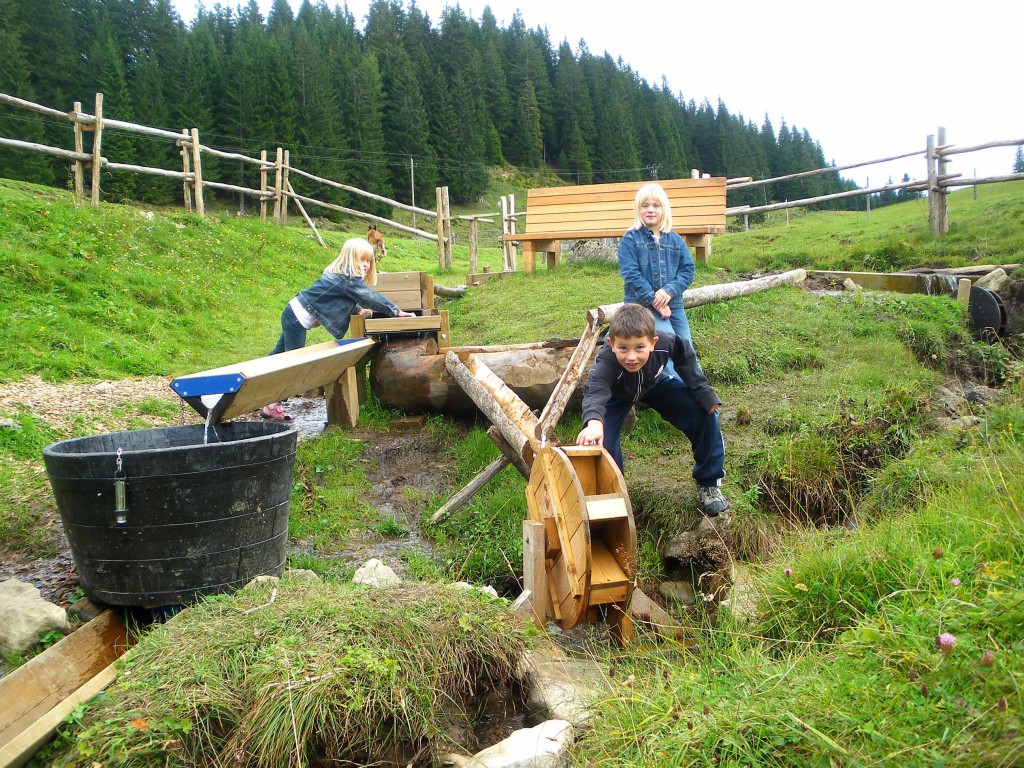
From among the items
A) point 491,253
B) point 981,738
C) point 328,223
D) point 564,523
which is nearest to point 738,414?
point 564,523

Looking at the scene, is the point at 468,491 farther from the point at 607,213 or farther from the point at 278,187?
the point at 278,187

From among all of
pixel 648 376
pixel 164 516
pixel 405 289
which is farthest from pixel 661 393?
pixel 405 289

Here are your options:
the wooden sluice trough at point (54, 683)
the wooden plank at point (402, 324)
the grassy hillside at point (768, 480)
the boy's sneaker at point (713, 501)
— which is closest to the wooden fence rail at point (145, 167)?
the grassy hillside at point (768, 480)

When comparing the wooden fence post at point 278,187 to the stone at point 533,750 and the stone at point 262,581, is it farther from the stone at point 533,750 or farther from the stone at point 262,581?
the stone at point 533,750

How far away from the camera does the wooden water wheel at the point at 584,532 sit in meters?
3.65

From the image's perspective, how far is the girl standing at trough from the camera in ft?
24.1

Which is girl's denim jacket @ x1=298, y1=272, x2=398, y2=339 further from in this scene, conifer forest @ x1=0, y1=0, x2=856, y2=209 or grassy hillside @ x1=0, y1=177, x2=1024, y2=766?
conifer forest @ x1=0, y1=0, x2=856, y2=209

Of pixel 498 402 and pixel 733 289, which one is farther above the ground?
pixel 733 289

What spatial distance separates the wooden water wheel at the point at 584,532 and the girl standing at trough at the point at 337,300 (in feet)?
12.4

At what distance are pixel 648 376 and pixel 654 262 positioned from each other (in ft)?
5.50

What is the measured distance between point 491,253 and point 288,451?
108 feet

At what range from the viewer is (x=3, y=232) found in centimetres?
1063

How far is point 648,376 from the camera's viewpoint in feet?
15.4

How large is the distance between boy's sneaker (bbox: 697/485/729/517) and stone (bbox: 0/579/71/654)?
11.5ft
